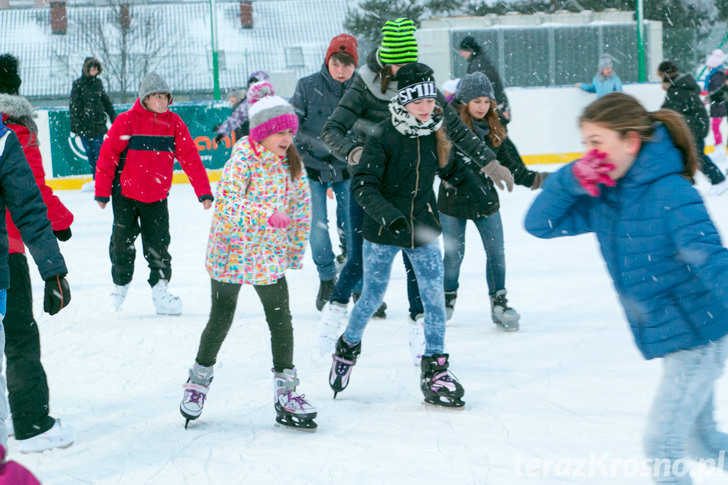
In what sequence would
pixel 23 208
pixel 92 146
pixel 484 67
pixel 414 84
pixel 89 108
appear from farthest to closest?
A: 1. pixel 92 146
2. pixel 89 108
3. pixel 484 67
4. pixel 414 84
5. pixel 23 208

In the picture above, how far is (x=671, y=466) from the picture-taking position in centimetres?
220

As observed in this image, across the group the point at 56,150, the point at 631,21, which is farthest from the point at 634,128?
the point at 631,21

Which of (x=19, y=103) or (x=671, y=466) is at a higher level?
(x=19, y=103)

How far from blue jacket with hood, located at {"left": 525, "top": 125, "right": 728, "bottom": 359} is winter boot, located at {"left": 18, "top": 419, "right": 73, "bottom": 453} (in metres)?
2.03

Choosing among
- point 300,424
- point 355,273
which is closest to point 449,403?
point 300,424

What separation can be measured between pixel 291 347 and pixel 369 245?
53 cm

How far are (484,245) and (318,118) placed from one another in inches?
51.5

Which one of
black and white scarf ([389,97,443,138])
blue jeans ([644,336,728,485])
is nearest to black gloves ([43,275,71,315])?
black and white scarf ([389,97,443,138])

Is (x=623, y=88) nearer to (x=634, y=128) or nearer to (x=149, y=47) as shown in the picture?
(x=149, y=47)

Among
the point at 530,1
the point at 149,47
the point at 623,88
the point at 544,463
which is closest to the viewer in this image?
the point at 544,463

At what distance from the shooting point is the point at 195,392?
3.47 meters

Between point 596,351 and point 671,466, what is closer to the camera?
point 671,466

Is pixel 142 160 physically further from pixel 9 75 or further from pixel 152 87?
pixel 9 75

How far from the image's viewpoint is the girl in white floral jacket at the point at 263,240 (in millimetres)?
3334
